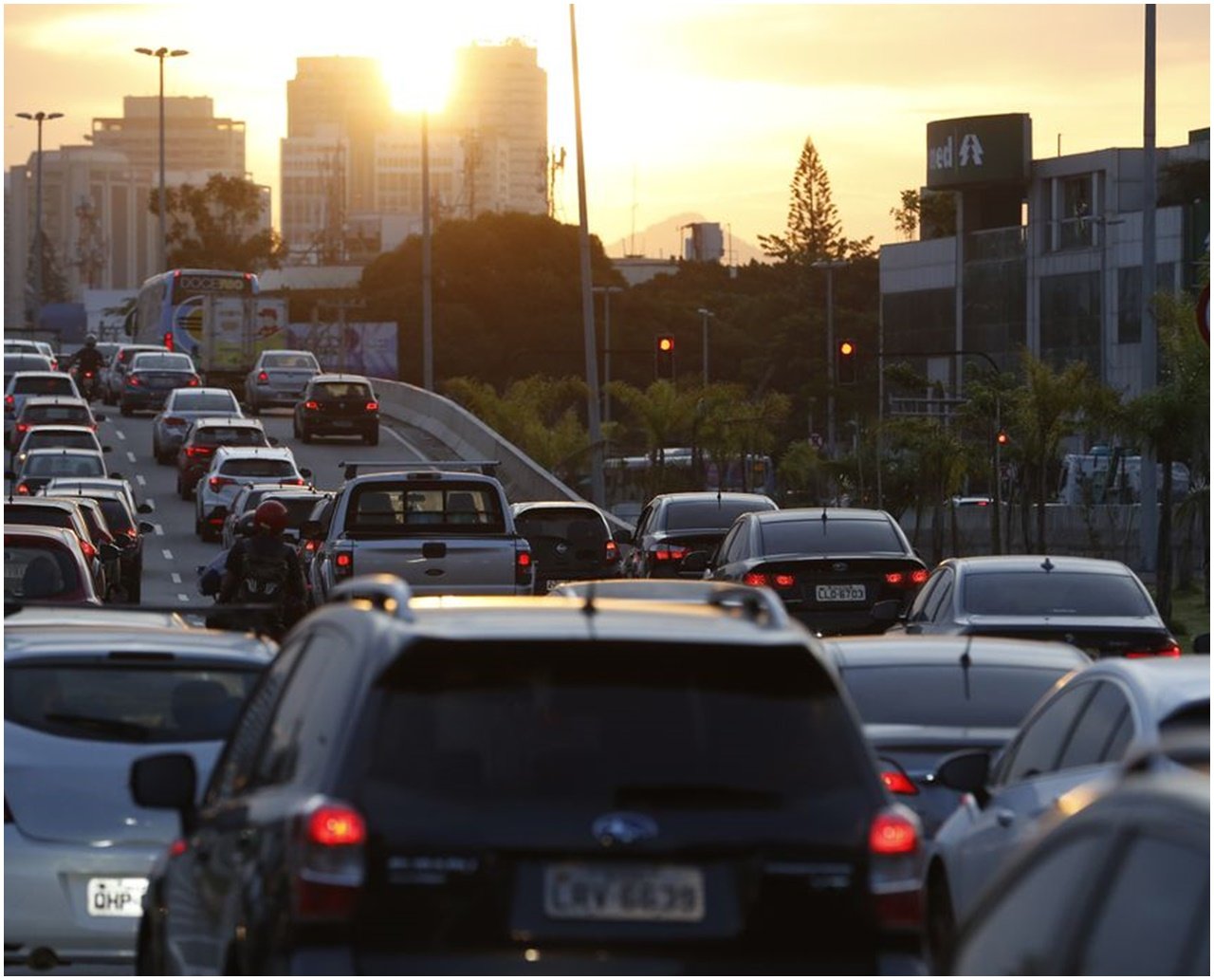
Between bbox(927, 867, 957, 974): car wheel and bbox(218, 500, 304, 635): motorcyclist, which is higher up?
bbox(218, 500, 304, 635): motorcyclist

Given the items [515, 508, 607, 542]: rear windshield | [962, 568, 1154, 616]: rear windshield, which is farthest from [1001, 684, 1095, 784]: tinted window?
[515, 508, 607, 542]: rear windshield

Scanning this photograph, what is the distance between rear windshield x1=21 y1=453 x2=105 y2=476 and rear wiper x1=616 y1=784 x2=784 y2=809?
1712 inches

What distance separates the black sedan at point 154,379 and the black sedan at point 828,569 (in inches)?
2174

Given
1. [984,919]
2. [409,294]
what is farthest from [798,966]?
[409,294]

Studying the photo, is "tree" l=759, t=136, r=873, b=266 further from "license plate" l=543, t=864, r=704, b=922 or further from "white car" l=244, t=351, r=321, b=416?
"license plate" l=543, t=864, r=704, b=922

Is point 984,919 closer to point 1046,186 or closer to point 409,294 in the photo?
point 1046,186

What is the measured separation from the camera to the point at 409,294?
144m

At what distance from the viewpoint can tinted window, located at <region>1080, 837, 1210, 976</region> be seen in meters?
4.43

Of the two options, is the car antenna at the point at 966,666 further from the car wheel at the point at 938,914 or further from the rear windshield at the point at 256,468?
the rear windshield at the point at 256,468

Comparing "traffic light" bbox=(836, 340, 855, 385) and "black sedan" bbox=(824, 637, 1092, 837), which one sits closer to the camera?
"black sedan" bbox=(824, 637, 1092, 837)

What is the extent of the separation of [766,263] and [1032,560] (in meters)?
165

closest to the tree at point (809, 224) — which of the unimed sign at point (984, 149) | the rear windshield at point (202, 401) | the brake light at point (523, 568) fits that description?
the unimed sign at point (984, 149)

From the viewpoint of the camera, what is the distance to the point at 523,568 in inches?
912

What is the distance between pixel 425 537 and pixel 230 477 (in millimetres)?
25267
